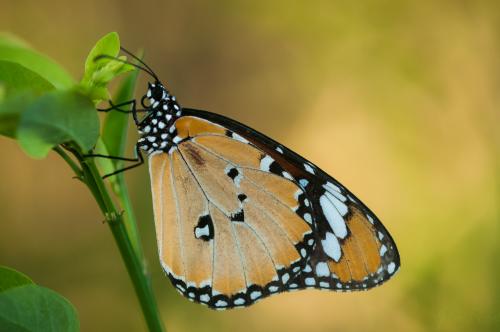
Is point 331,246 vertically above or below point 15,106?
above

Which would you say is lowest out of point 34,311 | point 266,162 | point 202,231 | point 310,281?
point 34,311

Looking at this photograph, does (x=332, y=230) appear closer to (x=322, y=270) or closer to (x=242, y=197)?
(x=322, y=270)

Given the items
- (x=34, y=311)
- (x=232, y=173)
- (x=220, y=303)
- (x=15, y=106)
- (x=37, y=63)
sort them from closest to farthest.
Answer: (x=15, y=106) → (x=34, y=311) → (x=37, y=63) → (x=220, y=303) → (x=232, y=173)

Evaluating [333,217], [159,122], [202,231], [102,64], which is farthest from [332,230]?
[102,64]

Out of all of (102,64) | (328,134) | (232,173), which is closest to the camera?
(102,64)

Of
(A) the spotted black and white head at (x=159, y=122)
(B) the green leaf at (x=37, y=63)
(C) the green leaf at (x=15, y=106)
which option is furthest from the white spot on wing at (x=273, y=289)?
(C) the green leaf at (x=15, y=106)

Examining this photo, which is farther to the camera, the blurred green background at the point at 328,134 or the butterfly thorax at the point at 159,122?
the blurred green background at the point at 328,134

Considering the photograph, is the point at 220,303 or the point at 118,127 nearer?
the point at 118,127

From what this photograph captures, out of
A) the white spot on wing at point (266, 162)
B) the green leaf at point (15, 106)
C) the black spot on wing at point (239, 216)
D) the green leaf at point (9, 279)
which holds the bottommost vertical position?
the green leaf at point (9, 279)

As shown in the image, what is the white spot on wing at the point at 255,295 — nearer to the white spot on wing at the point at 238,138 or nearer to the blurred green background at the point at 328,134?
the white spot on wing at the point at 238,138
